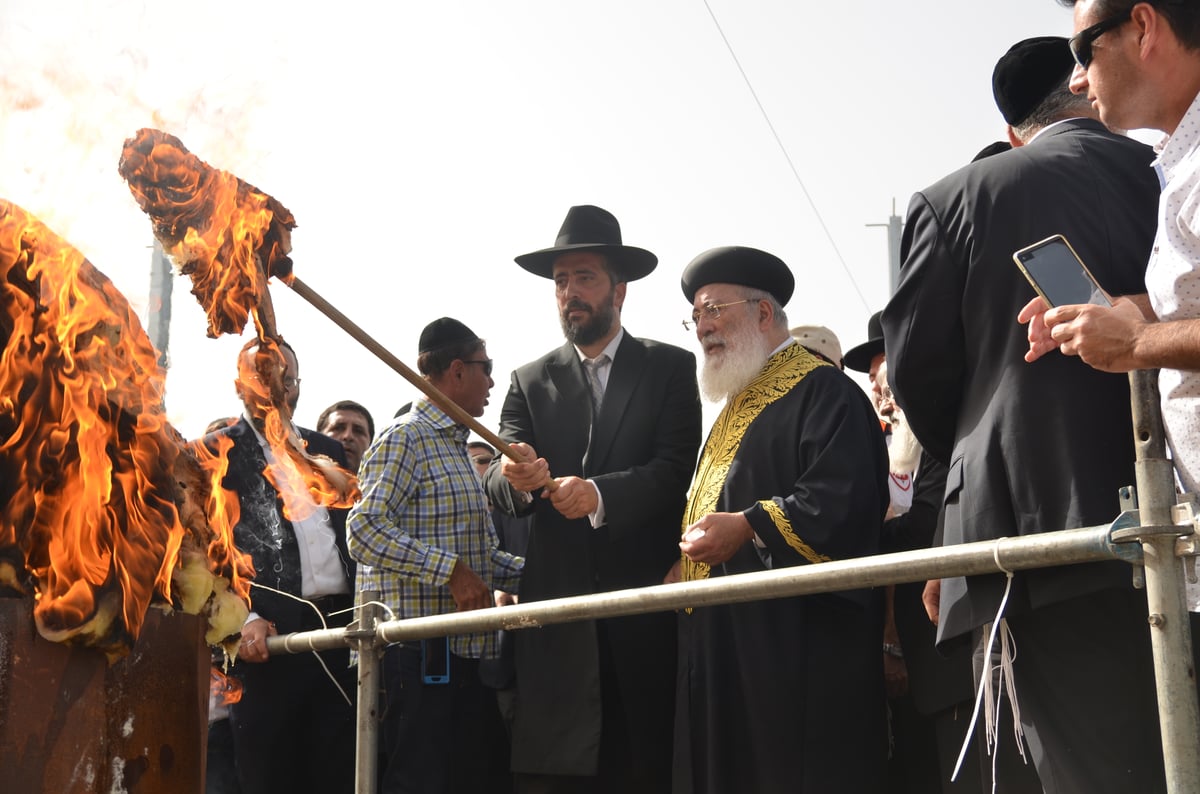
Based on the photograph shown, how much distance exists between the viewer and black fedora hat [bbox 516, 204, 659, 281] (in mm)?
6223

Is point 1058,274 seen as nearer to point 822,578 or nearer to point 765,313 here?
point 822,578

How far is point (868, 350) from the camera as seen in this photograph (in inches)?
257

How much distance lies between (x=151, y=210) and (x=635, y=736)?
273 cm

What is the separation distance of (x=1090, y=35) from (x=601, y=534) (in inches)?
120

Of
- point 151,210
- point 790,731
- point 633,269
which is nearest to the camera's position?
point 151,210

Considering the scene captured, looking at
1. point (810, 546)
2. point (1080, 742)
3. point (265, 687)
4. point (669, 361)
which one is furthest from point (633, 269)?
point (1080, 742)

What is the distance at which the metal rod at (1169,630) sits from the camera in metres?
2.62

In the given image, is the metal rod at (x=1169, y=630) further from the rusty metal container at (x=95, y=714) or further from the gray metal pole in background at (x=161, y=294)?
the gray metal pole in background at (x=161, y=294)

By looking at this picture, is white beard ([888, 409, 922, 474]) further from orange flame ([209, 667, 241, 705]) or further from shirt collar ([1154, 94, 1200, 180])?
orange flame ([209, 667, 241, 705])

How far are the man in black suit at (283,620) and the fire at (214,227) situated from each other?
1.19 m

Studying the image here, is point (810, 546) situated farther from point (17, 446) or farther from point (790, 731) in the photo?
point (17, 446)

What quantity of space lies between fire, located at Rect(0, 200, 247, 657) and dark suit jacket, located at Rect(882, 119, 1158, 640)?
2094mm

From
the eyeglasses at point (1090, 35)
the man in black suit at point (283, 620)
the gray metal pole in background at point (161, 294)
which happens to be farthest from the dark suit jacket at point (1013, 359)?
the gray metal pole in background at point (161, 294)

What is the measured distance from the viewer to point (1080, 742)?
10.2ft
